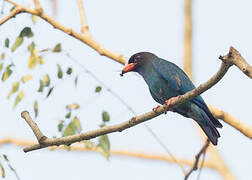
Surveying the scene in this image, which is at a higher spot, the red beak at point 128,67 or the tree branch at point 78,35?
the tree branch at point 78,35

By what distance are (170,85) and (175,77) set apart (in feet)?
0.43

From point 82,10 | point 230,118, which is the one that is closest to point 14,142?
point 82,10

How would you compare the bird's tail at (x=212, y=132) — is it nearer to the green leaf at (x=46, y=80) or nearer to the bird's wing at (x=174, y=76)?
the bird's wing at (x=174, y=76)

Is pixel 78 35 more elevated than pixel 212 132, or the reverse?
pixel 78 35

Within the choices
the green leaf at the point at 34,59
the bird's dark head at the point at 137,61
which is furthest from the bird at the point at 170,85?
the green leaf at the point at 34,59

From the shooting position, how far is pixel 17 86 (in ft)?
20.9

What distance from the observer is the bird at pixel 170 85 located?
598cm

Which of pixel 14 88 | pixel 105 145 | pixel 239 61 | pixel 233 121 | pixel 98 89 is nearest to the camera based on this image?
pixel 239 61

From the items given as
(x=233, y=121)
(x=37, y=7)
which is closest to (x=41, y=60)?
(x=37, y=7)

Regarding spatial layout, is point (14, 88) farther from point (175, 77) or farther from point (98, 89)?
point (175, 77)

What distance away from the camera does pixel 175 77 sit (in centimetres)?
652

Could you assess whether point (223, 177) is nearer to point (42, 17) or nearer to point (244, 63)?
point (42, 17)

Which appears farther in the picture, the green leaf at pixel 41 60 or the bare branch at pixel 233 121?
the green leaf at pixel 41 60

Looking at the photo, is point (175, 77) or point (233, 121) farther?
point (175, 77)
